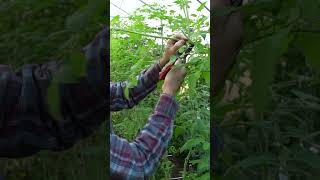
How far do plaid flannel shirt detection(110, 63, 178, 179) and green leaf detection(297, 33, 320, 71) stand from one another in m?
0.84

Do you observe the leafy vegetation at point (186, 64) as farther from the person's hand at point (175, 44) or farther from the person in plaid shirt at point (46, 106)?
the person in plaid shirt at point (46, 106)

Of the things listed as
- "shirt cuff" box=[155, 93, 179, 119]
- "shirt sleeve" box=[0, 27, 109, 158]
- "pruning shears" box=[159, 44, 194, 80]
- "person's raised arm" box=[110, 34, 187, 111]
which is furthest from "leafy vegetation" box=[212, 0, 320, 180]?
"person's raised arm" box=[110, 34, 187, 111]

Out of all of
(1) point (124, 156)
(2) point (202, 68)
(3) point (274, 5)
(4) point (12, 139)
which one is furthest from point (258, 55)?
(1) point (124, 156)

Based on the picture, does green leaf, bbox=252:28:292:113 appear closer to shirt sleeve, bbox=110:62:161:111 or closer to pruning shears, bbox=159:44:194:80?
pruning shears, bbox=159:44:194:80

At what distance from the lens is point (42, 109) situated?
0.44 meters

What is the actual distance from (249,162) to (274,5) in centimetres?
11

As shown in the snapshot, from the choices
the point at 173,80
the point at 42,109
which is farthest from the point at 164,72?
the point at 42,109

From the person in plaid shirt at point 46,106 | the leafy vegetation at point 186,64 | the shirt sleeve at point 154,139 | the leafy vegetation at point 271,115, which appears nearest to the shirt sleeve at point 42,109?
the person in plaid shirt at point 46,106

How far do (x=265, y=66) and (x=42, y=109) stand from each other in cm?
27

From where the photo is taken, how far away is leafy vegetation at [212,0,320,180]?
0.30m

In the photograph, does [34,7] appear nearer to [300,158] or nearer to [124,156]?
[300,158]

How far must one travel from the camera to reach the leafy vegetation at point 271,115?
0.30 meters

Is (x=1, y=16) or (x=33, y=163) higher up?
(x=1, y=16)

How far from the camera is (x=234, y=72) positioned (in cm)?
32
